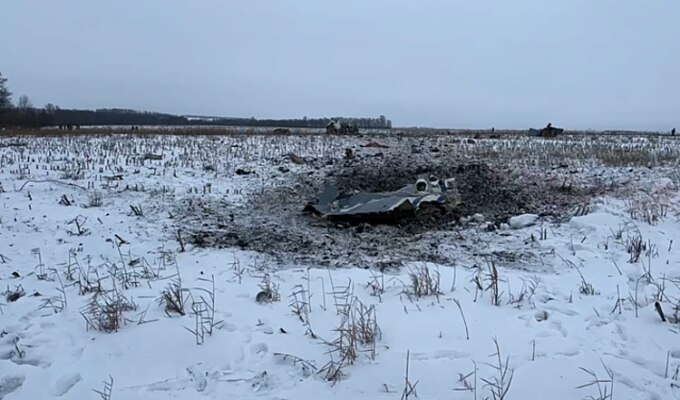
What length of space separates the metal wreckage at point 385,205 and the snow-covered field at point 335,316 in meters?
0.99

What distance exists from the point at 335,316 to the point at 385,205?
3.71m

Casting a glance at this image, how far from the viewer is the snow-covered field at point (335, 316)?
2963 millimetres

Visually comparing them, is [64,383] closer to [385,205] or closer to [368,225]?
[368,225]

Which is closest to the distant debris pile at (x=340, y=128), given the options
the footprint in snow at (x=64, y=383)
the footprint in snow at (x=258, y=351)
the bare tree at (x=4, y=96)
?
the footprint in snow at (x=258, y=351)

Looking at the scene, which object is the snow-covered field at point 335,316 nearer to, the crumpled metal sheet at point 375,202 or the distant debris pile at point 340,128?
the crumpled metal sheet at point 375,202

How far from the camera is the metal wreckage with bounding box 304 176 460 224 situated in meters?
7.17

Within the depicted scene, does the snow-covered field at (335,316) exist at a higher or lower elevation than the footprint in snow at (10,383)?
higher

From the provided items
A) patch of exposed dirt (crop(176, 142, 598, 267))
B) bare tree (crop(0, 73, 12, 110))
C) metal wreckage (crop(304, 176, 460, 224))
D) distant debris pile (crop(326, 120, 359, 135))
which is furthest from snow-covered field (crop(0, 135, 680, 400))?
bare tree (crop(0, 73, 12, 110))

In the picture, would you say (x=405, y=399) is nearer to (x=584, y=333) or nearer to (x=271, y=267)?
(x=584, y=333)

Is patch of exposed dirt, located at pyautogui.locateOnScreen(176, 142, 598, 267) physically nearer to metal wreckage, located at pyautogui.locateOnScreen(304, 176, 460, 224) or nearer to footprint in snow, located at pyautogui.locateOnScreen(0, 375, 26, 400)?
metal wreckage, located at pyautogui.locateOnScreen(304, 176, 460, 224)

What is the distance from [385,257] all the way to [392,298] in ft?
4.47

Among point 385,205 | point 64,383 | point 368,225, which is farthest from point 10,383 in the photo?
point 385,205

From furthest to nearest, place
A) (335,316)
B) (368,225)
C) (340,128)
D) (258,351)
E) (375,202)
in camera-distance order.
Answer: (340,128) → (375,202) → (368,225) → (335,316) → (258,351)

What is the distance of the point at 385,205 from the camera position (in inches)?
288
